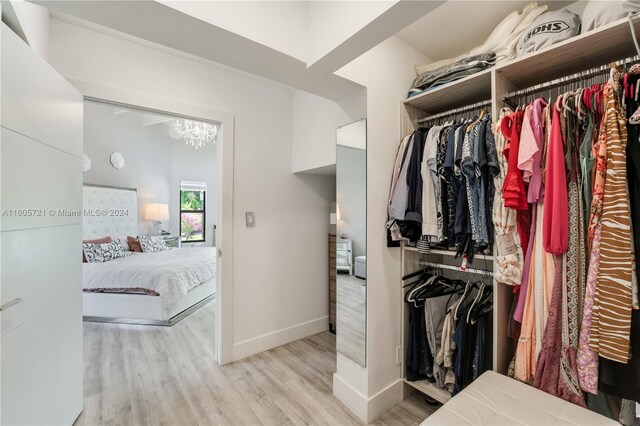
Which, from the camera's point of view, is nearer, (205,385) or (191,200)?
(205,385)

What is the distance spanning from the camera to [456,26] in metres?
1.75

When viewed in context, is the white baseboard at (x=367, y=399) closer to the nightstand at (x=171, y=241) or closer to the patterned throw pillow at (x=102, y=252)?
the patterned throw pillow at (x=102, y=252)

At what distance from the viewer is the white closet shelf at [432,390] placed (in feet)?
5.48

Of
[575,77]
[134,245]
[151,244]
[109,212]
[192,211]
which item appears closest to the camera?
[575,77]

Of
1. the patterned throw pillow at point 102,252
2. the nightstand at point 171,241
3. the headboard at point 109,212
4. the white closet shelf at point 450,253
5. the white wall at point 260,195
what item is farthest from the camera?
the nightstand at point 171,241

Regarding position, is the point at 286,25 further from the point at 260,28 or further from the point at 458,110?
the point at 458,110

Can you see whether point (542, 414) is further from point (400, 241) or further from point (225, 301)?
point (225, 301)

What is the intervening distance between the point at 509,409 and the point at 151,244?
5.37 meters

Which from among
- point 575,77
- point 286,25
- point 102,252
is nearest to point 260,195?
point 286,25

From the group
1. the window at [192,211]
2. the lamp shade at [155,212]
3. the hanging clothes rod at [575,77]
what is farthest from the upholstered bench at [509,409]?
the window at [192,211]

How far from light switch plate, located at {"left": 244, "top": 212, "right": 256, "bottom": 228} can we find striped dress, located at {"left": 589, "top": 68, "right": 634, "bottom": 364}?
228cm

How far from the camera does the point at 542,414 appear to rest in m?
1.08

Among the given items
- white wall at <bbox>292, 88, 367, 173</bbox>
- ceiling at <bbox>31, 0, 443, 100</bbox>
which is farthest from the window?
ceiling at <bbox>31, 0, 443, 100</bbox>

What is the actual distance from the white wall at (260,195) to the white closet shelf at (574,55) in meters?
1.91
